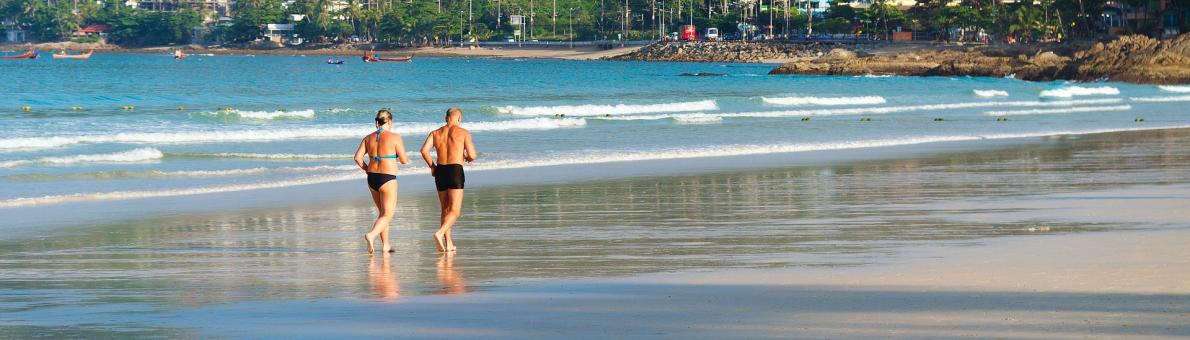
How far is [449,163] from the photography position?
11.0 m

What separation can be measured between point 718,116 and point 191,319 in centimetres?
3087

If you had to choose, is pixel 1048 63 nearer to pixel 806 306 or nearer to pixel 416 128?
pixel 416 128

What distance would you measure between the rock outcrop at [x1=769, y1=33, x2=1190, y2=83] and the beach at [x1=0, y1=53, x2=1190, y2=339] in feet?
153

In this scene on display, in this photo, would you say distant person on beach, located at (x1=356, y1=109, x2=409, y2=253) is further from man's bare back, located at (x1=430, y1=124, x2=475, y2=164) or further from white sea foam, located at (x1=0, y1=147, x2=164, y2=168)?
white sea foam, located at (x1=0, y1=147, x2=164, y2=168)

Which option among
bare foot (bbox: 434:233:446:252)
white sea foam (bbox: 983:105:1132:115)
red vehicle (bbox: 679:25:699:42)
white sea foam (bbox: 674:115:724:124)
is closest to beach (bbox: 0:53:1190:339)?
bare foot (bbox: 434:233:446:252)

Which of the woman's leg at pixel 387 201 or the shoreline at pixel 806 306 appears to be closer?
the shoreline at pixel 806 306

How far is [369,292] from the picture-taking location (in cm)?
879

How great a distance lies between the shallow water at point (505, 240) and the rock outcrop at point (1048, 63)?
189ft

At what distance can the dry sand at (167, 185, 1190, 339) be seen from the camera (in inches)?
286

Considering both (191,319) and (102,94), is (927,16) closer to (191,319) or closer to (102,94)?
(102,94)

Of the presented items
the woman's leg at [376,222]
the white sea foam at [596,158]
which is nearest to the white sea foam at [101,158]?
the white sea foam at [596,158]

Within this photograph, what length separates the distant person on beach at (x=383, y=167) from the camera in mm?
10703

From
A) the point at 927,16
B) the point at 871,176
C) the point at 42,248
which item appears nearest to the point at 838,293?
the point at 42,248

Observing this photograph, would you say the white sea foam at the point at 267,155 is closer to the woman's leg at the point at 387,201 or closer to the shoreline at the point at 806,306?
the woman's leg at the point at 387,201
